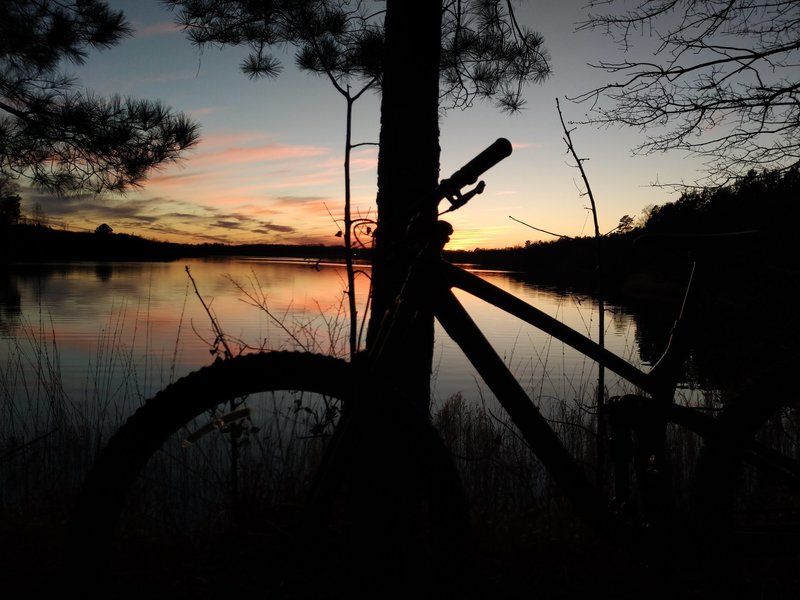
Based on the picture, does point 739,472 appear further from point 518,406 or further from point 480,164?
point 480,164

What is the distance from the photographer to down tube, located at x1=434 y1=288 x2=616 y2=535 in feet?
5.34

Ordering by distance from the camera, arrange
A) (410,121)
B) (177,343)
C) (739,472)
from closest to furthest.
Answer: (739,472)
(410,121)
(177,343)

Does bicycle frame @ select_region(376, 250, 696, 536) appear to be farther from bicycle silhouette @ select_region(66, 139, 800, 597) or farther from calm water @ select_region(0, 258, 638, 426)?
calm water @ select_region(0, 258, 638, 426)

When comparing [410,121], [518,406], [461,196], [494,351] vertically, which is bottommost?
[518,406]

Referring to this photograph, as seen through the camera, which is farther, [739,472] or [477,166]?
[739,472]

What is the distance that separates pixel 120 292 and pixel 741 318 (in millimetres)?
21612

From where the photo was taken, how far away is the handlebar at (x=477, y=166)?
147 centimetres

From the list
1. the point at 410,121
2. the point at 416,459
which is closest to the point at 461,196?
the point at 416,459

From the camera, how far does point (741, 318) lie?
28.1 ft

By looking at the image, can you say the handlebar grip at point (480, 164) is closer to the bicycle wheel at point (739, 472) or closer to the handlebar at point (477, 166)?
the handlebar at point (477, 166)

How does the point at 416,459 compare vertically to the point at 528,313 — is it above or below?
below

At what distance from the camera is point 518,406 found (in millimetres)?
1699

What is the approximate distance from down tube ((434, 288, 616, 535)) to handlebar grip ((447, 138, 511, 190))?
0.98 ft

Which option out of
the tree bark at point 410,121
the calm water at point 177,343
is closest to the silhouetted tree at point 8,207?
the calm water at point 177,343
